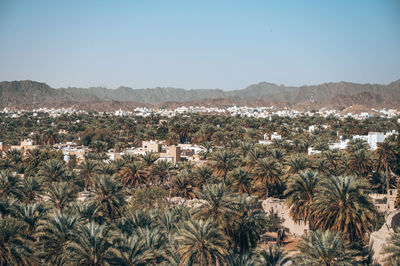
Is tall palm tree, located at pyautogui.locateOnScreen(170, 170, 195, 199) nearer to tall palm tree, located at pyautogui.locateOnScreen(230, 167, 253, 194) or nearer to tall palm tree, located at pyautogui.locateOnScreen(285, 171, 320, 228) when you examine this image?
tall palm tree, located at pyautogui.locateOnScreen(230, 167, 253, 194)

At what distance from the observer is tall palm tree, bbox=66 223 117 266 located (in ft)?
55.3

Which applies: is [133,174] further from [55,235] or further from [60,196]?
[55,235]

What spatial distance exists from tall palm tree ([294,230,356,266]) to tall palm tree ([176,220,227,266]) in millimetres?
3162

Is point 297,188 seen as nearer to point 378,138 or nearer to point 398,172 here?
point 398,172

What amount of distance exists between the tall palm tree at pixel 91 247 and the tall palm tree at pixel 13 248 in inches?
60.8

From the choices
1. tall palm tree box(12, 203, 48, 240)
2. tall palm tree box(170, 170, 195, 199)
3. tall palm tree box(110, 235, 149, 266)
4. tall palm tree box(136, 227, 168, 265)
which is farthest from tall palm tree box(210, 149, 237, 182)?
tall palm tree box(110, 235, 149, 266)

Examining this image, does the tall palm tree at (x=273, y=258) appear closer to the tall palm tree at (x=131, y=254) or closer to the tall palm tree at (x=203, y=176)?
the tall palm tree at (x=131, y=254)

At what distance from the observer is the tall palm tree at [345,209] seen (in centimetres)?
2228

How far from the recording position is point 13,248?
55.9ft

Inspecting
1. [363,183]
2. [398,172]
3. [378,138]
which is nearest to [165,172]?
[363,183]

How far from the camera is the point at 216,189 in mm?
22344

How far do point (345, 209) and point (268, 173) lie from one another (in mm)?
10353

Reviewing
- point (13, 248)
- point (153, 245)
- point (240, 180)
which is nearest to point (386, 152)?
point (240, 180)

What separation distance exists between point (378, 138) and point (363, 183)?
A: 37.9 meters
